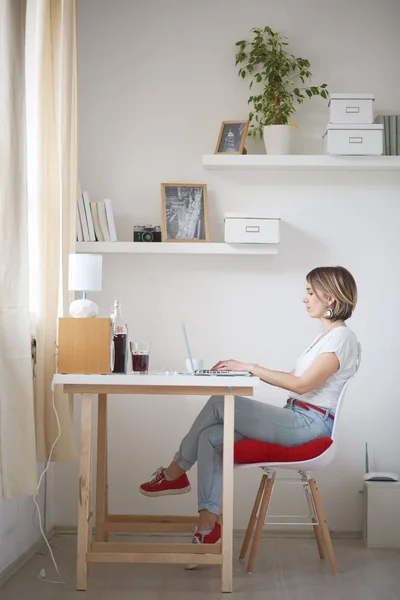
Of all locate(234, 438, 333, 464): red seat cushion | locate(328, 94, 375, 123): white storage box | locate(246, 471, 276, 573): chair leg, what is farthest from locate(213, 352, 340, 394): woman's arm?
locate(328, 94, 375, 123): white storage box

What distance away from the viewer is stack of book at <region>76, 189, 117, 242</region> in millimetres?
3797

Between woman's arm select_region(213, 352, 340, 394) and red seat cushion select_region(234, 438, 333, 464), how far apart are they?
0.23m

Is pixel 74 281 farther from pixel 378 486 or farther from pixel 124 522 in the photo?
pixel 378 486

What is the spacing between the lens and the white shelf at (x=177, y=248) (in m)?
3.82

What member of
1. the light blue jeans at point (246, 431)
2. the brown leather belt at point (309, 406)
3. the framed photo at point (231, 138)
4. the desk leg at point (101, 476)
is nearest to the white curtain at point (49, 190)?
the desk leg at point (101, 476)

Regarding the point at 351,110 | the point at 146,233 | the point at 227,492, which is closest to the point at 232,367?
the point at 227,492

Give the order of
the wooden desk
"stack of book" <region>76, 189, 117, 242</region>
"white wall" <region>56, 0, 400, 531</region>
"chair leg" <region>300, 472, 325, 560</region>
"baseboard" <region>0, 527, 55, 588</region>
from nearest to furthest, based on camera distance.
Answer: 1. the wooden desk
2. "baseboard" <region>0, 527, 55, 588</region>
3. "chair leg" <region>300, 472, 325, 560</region>
4. "stack of book" <region>76, 189, 117, 242</region>
5. "white wall" <region>56, 0, 400, 531</region>

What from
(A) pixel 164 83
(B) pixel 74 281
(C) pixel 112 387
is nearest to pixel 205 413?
(C) pixel 112 387

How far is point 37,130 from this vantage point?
3234 millimetres

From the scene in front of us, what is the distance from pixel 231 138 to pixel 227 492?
1.85 metres

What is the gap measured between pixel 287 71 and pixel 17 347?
214 cm

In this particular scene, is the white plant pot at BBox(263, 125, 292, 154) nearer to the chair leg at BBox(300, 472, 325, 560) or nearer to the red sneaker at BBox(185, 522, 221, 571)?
the chair leg at BBox(300, 472, 325, 560)

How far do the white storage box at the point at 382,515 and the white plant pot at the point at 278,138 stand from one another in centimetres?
171

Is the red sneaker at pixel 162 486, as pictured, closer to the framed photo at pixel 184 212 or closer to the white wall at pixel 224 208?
the white wall at pixel 224 208
